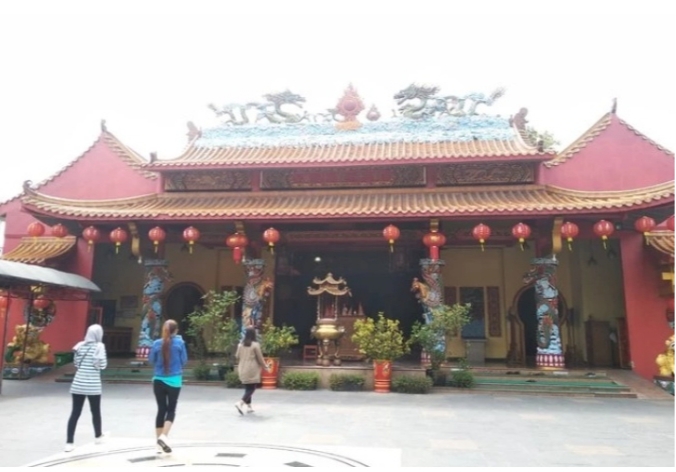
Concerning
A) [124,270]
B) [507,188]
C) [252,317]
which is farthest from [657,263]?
[124,270]

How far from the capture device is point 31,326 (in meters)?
12.6

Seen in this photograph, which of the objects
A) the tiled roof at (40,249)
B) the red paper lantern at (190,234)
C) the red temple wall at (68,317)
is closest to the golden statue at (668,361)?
the red paper lantern at (190,234)

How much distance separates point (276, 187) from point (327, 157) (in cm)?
155

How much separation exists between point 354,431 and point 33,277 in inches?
270

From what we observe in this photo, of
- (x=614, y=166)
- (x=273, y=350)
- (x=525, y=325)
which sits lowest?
(x=273, y=350)

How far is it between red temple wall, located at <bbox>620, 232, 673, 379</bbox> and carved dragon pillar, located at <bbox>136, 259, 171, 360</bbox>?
10.5m

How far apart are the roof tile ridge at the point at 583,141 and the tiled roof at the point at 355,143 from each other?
1.06 metres

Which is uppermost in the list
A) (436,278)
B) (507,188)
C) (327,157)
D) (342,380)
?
(327,157)

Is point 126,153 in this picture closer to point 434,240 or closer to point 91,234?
point 91,234

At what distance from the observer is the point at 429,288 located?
1165 centimetres

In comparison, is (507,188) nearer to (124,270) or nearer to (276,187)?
(276,187)

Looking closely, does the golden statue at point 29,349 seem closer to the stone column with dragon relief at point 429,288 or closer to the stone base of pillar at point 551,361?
the stone column with dragon relief at point 429,288

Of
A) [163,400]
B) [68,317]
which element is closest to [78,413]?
[163,400]

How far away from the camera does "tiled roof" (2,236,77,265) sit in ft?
42.4
